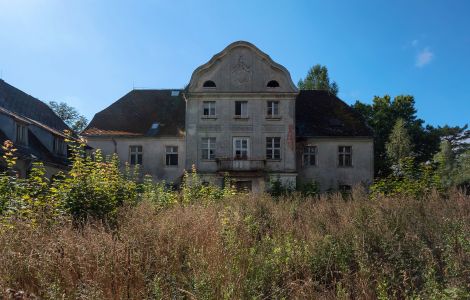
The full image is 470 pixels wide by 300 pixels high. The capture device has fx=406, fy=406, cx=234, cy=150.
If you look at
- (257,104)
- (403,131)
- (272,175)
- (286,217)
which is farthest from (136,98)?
(286,217)

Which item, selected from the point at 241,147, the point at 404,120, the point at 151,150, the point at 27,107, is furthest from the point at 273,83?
the point at 404,120

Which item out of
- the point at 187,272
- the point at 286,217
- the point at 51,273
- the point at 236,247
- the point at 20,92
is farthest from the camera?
the point at 20,92

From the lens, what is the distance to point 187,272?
490 centimetres

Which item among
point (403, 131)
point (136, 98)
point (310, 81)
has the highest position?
point (310, 81)

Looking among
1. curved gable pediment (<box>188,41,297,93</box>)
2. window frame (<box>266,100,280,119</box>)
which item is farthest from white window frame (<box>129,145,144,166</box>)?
window frame (<box>266,100,280,119</box>)

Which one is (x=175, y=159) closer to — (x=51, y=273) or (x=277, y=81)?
(x=277, y=81)

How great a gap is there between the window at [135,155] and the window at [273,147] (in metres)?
9.57

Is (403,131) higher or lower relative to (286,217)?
higher

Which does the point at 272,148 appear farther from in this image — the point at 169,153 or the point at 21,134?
the point at 21,134

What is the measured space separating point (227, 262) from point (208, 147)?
23661 millimetres

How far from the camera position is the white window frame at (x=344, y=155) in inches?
1170

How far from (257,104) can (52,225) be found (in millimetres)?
22672

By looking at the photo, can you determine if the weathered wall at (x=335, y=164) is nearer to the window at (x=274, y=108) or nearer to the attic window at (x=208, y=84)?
the window at (x=274, y=108)

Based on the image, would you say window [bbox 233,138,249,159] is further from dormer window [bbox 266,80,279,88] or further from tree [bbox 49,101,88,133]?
tree [bbox 49,101,88,133]
